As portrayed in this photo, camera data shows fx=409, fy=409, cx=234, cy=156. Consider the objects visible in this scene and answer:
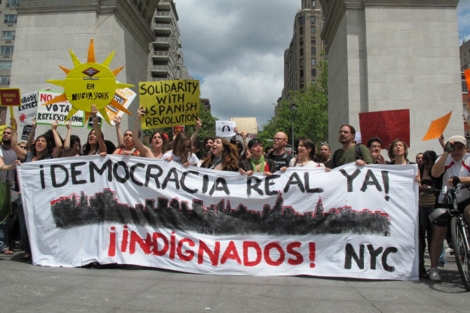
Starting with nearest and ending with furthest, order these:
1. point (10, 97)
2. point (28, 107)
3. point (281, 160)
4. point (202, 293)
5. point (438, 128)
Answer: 1. point (202, 293)
2. point (438, 128)
3. point (281, 160)
4. point (10, 97)
5. point (28, 107)

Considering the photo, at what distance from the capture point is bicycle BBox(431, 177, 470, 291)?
4871 millimetres

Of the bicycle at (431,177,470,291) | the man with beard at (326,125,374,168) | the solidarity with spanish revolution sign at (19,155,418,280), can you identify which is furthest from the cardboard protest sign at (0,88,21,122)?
the bicycle at (431,177,470,291)

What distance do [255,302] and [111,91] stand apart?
4260 mm

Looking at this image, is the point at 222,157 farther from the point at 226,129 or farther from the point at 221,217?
the point at 226,129

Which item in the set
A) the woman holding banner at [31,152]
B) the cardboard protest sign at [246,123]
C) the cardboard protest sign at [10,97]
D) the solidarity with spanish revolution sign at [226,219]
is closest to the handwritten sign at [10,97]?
the cardboard protest sign at [10,97]

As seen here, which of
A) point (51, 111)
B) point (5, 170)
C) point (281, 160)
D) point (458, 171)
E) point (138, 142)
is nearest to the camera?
point (458, 171)

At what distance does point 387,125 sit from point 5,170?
7.56 m

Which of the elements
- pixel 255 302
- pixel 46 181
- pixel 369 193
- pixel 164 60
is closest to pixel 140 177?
pixel 46 181

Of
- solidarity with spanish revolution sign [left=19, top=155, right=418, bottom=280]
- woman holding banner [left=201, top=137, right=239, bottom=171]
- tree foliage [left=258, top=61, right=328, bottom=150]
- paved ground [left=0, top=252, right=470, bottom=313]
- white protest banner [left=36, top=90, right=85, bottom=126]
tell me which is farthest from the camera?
tree foliage [left=258, top=61, right=328, bottom=150]

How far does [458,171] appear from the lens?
18.0 feet

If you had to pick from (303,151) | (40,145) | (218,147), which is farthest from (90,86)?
(303,151)

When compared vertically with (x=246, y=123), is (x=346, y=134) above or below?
below

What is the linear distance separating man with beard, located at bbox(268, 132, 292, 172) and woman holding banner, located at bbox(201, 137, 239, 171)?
0.82 metres

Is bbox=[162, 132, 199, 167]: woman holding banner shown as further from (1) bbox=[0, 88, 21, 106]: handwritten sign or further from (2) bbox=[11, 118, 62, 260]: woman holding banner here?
(1) bbox=[0, 88, 21, 106]: handwritten sign
